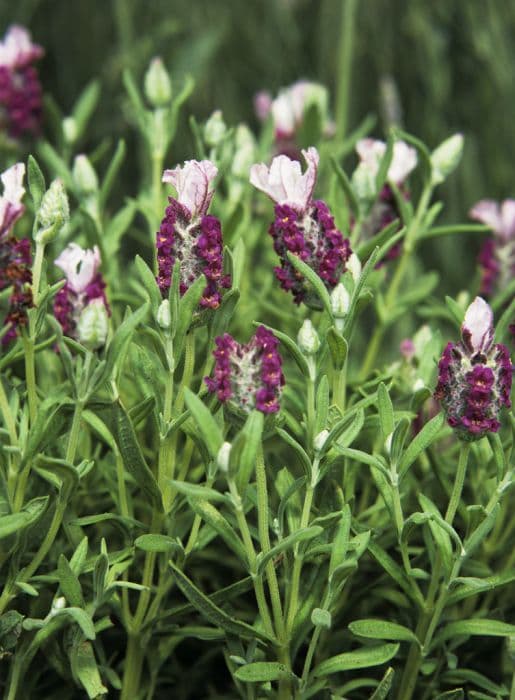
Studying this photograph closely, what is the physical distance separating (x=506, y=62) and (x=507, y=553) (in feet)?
5.23

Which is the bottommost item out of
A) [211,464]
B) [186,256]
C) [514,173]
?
[514,173]

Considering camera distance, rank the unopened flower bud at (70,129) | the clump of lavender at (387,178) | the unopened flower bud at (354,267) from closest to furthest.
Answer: the unopened flower bud at (354,267) < the clump of lavender at (387,178) < the unopened flower bud at (70,129)

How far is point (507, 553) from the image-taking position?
1050 millimetres

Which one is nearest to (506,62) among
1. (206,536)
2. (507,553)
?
(507,553)

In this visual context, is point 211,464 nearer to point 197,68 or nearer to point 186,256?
point 186,256

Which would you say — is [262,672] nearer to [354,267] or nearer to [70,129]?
[354,267]

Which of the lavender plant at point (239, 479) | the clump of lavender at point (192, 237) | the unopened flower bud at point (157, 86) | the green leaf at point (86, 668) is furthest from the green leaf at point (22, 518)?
the unopened flower bud at point (157, 86)

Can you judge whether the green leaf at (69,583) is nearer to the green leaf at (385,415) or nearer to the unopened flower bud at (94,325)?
the unopened flower bud at (94,325)

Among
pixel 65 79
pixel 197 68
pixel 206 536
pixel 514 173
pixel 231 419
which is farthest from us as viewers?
pixel 65 79

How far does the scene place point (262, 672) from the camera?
2.78 feet

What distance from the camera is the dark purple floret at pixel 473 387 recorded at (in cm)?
83

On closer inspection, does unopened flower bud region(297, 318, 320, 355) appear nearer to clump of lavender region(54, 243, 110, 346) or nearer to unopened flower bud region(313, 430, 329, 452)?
unopened flower bud region(313, 430, 329, 452)

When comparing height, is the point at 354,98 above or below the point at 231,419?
below

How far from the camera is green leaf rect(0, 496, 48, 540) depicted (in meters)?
0.81
